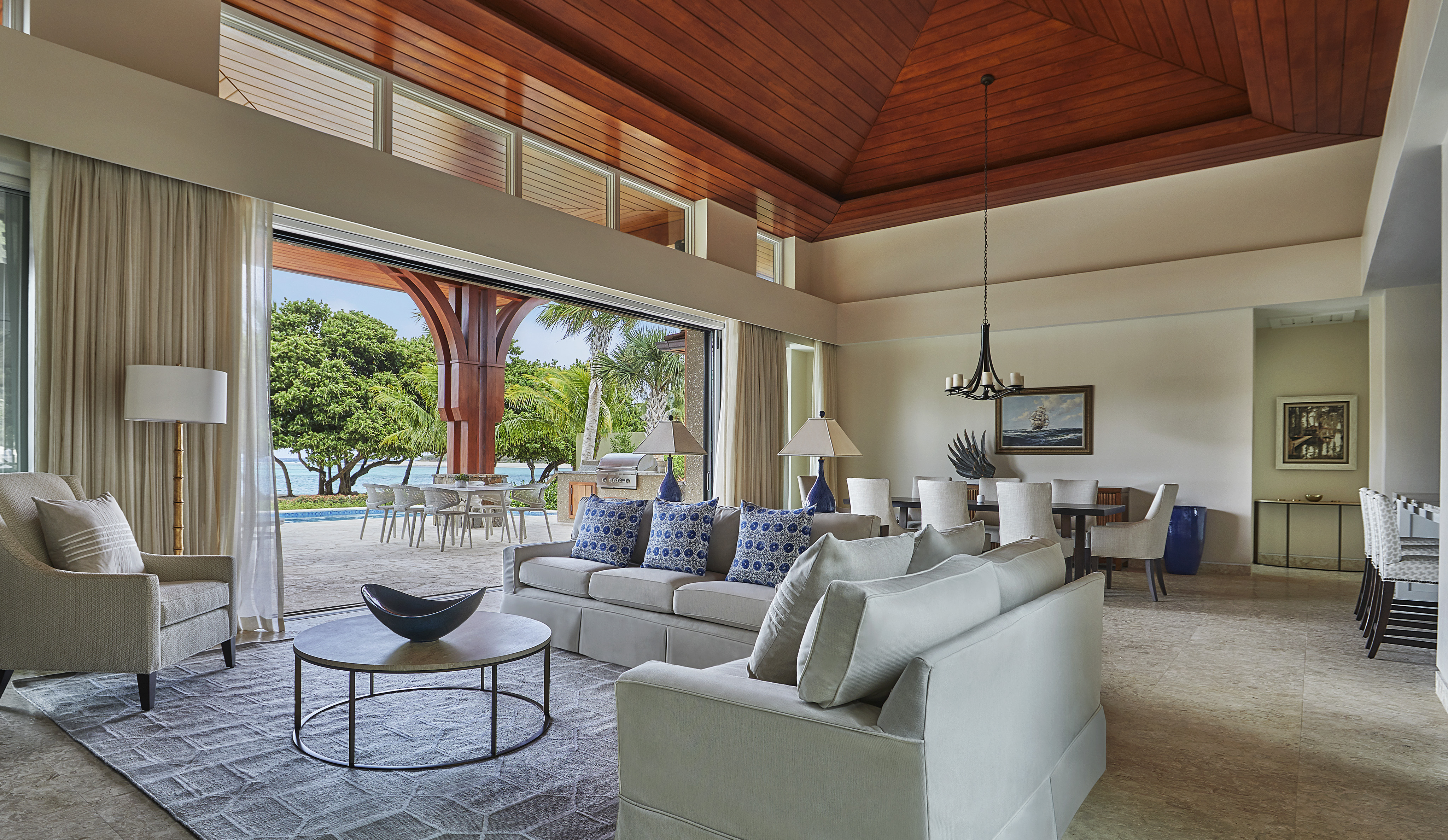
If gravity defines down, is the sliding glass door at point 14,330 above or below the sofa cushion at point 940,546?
above

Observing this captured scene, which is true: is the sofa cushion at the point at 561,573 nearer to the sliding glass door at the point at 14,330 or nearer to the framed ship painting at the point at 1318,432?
the sliding glass door at the point at 14,330

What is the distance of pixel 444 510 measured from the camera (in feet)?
26.8

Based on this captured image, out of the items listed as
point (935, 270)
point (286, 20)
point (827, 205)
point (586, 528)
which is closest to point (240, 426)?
point (586, 528)

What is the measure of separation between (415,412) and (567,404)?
12.3 ft

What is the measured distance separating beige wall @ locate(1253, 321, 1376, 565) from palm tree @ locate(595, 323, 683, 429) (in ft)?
29.8

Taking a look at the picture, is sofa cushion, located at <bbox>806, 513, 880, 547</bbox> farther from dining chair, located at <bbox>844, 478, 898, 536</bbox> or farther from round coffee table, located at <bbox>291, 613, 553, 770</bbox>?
dining chair, located at <bbox>844, 478, 898, 536</bbox>

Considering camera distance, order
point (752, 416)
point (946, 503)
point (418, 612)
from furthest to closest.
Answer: point (752, 416), point (946, 503), point (418, 612)

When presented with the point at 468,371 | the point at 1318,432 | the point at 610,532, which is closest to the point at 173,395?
the point at 610,532

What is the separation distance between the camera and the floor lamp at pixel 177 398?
375 cm

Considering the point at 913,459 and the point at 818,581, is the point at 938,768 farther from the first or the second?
the point at 913,459

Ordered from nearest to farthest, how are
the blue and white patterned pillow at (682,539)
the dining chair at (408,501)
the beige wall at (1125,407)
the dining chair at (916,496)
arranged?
1. the blue and white patterned pillow at (682,539)
2. the dining chair at (916,496)
3. the beige wall at (1125,407)
4. the dining chair at (408,501)

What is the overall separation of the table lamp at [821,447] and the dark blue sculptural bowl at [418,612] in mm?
2300

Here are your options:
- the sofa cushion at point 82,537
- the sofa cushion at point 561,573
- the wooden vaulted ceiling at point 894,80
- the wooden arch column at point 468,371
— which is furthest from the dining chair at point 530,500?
the sofa cushion at point 82,537

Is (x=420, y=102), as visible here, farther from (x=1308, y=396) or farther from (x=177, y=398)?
(x=1308, y=396)
